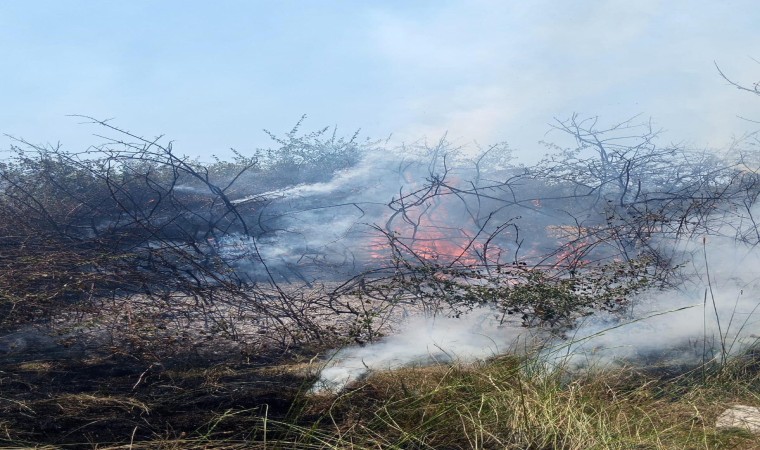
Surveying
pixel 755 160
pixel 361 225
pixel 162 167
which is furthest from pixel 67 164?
pixel 755 160

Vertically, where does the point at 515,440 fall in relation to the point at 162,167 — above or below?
below

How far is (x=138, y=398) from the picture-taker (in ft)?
13.2

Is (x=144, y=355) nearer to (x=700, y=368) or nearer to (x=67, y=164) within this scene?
(x=700, y=368)

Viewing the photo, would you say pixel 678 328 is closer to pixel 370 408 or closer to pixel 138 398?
pixel 370 408

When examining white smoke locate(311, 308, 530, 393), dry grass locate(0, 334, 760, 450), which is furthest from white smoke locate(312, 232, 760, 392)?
dry grass locate(0, 334, 760, 450)

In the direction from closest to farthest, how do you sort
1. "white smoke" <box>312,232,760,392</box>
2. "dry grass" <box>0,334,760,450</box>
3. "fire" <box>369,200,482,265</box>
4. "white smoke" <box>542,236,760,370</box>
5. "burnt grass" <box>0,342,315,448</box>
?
"dry grass" <box>0,334,760,450</box> → "burnt grass" <box>0,342,315,448</box> → "white smoke" <box>312,232,760,392</box> → "white smoke" <box>542,236,760,370</box> → "fire" <box>369,200,482,265</box>

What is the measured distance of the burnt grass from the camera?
358 cm

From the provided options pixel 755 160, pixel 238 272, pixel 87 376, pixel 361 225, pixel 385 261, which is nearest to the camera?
pixel 87 376

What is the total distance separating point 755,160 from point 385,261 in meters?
6.31

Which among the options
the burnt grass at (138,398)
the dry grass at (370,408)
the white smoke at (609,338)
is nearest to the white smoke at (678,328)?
the white smoke at (609,338)

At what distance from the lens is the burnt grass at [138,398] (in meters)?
3.58

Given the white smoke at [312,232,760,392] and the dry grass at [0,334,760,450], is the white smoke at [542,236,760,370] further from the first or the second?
the dry grass at [0,334,760,450]

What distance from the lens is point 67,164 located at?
8.47 meters

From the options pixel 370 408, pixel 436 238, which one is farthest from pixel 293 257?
pixel 370 408
